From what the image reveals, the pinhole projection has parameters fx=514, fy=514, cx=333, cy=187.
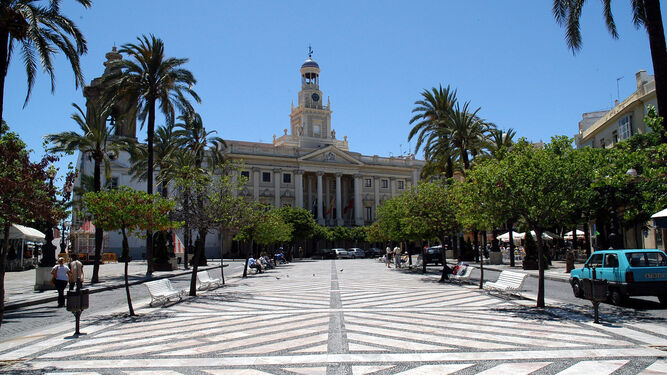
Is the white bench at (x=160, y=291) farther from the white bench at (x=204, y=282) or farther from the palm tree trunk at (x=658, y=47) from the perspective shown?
the palm tree trunk at (x=658, y=47)

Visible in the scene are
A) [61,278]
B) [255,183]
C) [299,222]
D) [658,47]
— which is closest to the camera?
[658,47]

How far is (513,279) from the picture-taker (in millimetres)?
15234

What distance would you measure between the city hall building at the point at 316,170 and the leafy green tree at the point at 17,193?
177 feet

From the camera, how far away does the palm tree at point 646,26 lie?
13352 millimetres

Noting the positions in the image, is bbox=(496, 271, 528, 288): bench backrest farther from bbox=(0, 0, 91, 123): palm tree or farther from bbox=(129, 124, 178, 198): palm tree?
bbox=(129, 124, 178, 198): palm tree

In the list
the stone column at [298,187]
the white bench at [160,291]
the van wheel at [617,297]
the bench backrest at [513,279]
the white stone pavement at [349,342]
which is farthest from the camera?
the stone column at [298,187]

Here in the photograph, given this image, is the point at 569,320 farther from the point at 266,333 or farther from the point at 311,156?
the point at 311,156

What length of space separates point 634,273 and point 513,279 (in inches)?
139

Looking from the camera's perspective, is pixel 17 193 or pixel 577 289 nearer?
pixel 17 193

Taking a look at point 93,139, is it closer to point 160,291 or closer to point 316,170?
point 160,291

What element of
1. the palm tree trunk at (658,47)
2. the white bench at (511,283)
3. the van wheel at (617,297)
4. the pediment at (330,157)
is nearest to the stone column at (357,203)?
the pediment at (330,157)

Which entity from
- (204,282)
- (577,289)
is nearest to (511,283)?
(577,289)

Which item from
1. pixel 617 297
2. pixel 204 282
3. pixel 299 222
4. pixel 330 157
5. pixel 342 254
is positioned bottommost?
pixel 617 297

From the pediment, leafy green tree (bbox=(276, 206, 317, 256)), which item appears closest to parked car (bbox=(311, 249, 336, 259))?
leafy green tree (bbox=(276, 206, 317, 256))
